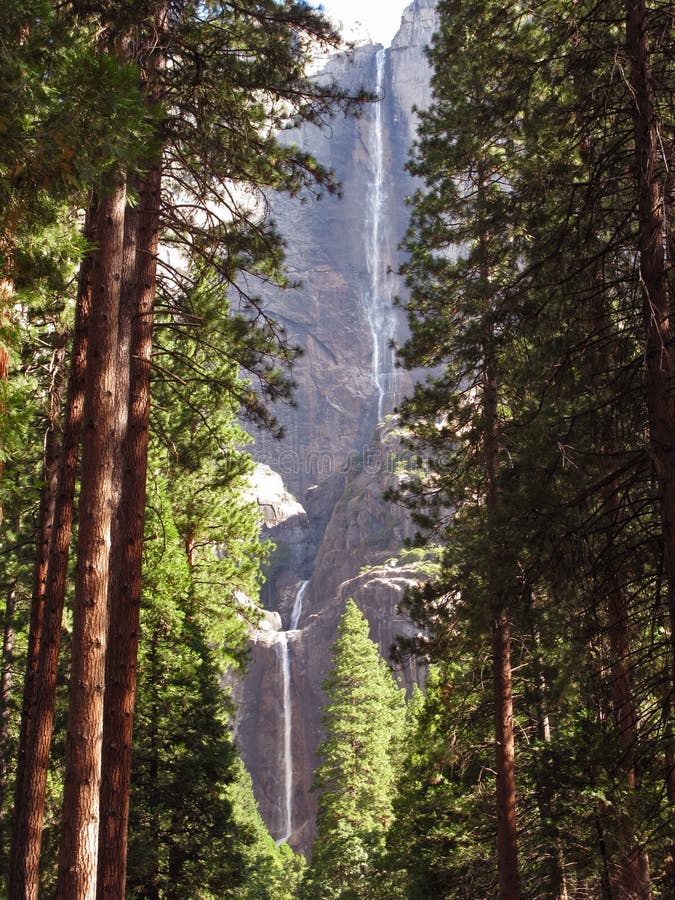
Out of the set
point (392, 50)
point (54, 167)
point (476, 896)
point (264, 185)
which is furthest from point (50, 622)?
point (392, 50)

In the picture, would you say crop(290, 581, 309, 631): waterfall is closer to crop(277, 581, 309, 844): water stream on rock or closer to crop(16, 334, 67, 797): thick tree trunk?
crop(277, 581, 309, 844): water stream on rock

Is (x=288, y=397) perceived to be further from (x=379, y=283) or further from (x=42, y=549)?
(x=379, y=283)

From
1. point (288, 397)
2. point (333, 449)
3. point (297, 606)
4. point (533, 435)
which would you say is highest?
point (333, 449)

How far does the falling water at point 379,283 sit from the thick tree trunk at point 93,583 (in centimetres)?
7708

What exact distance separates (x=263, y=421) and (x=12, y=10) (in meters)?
4.89

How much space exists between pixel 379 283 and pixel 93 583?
88.5 m

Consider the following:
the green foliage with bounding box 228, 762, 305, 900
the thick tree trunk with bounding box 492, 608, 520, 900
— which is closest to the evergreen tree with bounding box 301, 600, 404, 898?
the green foliage with bounding box 228, 762, 305, 900

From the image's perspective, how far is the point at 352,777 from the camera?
23391 mm

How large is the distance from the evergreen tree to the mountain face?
787 inches

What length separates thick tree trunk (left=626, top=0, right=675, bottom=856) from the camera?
174 inches

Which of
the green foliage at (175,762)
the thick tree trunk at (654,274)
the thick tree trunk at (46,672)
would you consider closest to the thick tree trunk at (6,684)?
the green foliage at (175,762)

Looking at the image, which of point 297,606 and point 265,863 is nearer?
point 265,863

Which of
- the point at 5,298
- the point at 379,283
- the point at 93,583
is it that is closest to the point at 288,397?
the point at 93,583

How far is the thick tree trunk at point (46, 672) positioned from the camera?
863 centimetres
